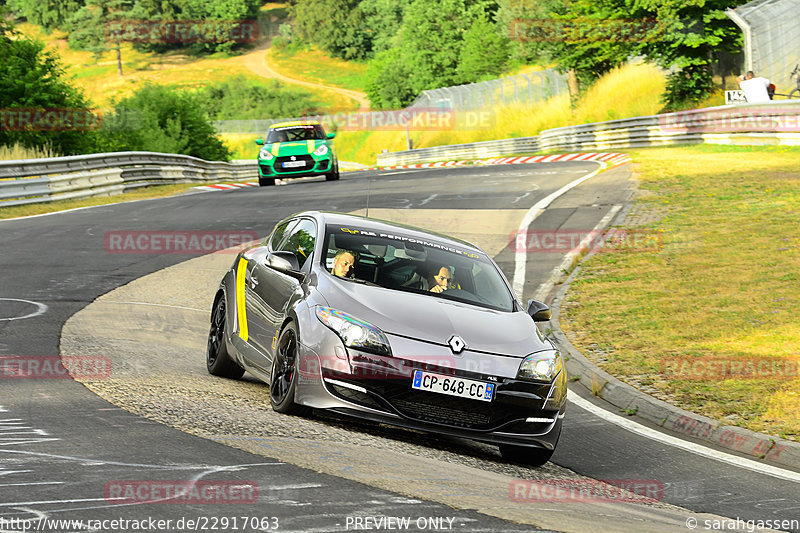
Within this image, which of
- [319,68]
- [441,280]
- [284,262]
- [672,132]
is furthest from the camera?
[319,68]

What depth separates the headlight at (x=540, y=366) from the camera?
7145mm

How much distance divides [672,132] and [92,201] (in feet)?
71.0

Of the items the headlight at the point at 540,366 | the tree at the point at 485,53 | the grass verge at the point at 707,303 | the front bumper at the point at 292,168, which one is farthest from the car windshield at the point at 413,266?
the tree at the point at 485,53

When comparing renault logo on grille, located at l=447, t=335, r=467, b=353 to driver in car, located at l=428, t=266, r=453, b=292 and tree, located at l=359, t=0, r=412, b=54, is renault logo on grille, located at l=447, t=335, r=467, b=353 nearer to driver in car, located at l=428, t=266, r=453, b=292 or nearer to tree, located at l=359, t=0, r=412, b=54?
driver in car, located at l=428, t=266, r=453, b=292

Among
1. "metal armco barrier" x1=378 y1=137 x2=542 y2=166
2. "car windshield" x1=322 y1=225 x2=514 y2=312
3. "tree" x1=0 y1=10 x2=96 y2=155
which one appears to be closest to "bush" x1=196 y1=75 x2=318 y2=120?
"metal armco barrier" x1=378 y1=137 x2=542 y2=166

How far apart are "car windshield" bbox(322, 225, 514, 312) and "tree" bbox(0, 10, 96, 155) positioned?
24524mm

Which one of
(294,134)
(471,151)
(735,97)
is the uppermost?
(735,97)

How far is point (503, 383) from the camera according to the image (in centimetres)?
702

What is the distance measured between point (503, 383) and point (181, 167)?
29.7m

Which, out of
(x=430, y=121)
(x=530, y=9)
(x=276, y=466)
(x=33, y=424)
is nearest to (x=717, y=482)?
(x=276, y=466)

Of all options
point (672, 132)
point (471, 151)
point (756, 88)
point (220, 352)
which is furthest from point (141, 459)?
point (471, 151)

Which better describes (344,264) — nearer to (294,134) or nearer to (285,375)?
(285,375)

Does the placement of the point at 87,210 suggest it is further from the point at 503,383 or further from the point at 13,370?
the point at 503,383

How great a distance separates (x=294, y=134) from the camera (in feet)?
102
